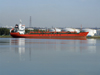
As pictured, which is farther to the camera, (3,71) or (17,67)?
(17,67)

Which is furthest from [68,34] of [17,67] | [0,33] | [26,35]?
[17,67]

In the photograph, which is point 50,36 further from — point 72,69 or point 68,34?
point 72,69

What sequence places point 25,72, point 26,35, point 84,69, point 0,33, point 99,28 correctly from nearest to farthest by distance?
point 25,72 → point 84,69 → point 26,35 → point 0,33 → point 99,28

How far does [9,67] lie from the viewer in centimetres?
1013

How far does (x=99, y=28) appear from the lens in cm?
13288

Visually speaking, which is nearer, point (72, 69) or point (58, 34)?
point (72, 69)

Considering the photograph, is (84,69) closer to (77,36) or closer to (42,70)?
(42,70)

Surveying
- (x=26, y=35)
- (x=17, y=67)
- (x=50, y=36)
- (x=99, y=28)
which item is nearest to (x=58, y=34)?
(x=50, y=36)

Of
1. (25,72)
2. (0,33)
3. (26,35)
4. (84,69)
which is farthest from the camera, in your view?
(0,33)

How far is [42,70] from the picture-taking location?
948 cm

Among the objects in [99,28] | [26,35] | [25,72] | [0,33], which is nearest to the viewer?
[25,72]

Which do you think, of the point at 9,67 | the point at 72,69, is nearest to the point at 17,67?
the point at 9,67

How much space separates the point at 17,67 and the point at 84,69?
11.3 feet

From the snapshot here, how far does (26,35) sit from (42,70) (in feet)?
188
